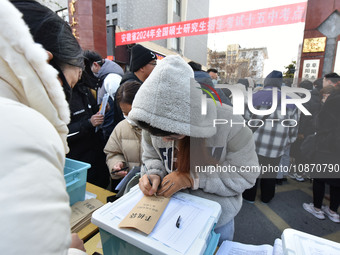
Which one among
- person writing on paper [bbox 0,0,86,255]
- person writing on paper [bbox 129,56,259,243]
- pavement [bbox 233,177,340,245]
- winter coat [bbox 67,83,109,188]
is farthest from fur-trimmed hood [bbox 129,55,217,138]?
pavement [bbox 233,177,340,245]

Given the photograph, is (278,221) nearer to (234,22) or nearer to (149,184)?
(149,184)

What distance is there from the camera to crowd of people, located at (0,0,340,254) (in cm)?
27

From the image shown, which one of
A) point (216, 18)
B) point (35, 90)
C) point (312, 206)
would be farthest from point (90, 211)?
point (216, 18)

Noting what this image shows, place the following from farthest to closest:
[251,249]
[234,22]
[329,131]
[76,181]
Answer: [234,22]
[329,131]
[76,181]
[251,249]

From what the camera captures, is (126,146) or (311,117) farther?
(311,117)

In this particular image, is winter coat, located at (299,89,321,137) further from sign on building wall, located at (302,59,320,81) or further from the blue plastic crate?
the blue plastic crate

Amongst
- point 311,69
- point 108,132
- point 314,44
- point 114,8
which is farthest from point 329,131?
point 114,8

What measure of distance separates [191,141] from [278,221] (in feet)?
6.75

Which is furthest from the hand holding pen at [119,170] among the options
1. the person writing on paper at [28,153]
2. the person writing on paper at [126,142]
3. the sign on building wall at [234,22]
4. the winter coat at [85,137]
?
the sign on building wall at [234,22]

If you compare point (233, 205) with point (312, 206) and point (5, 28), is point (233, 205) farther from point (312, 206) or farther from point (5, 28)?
point (312, 206)

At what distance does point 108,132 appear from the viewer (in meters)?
1.99

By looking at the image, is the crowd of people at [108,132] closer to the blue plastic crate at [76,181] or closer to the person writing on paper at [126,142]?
the person writing on paper at [126,142]

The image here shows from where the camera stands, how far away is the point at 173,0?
12.9 m

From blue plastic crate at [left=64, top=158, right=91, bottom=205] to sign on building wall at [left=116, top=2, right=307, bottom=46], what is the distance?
5.10m
